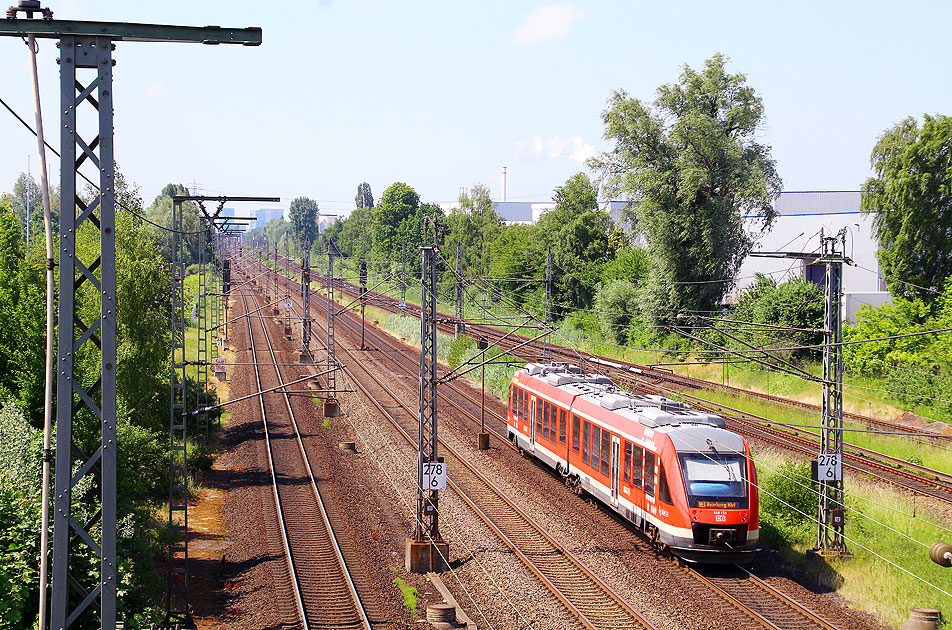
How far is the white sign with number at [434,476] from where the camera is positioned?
65.4 ft

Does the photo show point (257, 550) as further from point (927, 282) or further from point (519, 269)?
point (519, 269)

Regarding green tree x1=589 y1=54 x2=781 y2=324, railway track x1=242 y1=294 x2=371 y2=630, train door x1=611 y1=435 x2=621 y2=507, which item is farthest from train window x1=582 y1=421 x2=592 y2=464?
green tree x1=589 y1=54 x2=781 y2=324

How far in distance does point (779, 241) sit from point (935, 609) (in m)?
53.1

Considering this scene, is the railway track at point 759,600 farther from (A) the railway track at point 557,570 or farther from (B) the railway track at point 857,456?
(B) the railway track at point 857,456

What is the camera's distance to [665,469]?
17.4 metres

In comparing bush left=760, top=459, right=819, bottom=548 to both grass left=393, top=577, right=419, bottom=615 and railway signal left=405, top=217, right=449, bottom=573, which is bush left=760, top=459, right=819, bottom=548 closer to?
railway signal left=405, top=217, right=449, bottom=573

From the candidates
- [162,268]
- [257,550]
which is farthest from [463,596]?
[162,268]

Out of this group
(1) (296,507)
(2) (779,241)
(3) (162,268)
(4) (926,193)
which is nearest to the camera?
(1) (296,507)

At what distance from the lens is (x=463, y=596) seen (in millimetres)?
17141

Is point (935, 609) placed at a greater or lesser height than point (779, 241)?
lesser

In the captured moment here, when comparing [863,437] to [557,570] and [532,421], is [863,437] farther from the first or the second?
[557,570]

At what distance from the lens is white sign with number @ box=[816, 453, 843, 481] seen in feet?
61.0

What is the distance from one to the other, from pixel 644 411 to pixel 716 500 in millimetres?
3127

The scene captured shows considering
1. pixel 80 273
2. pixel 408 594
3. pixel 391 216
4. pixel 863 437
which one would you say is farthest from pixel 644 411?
pixel 391 216
